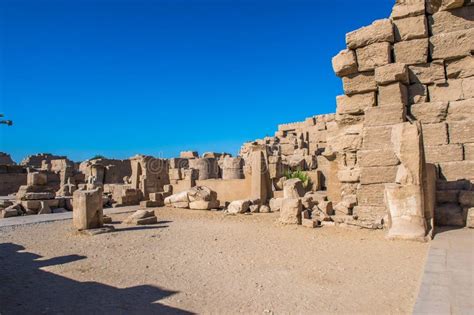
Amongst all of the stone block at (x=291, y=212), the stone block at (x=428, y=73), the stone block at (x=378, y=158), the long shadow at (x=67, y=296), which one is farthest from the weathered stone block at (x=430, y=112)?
the long shadow at (x=67, y=296)

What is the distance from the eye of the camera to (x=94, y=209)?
329 inches

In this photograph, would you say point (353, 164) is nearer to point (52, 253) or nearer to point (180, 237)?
point (180, 237)

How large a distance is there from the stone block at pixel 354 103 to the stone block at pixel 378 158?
1193 mm

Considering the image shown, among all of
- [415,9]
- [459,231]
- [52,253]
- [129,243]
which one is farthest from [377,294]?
[415,9]

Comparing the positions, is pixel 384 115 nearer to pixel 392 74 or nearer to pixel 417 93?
pixel 392 74

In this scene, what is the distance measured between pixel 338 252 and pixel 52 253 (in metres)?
4.70

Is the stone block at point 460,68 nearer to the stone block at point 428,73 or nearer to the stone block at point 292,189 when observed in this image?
the stone block at point 428,73

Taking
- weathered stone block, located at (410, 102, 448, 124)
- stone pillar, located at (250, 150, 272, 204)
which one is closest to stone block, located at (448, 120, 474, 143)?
weathered stone block, located at (410, 102, 448, 124)

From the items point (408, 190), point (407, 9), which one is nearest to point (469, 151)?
point (408, 190)

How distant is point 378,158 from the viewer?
739cm

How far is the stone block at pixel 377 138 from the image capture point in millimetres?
7387

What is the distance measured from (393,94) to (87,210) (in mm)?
7284

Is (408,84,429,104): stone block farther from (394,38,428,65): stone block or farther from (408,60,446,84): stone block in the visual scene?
(394,38,428,65): stone block

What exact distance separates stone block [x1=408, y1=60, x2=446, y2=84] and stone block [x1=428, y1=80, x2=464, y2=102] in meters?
0.13
